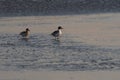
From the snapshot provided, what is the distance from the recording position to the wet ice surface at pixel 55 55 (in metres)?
14.2

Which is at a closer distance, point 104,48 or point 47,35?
point 104,48

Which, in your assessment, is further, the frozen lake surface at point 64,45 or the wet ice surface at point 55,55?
the frozen lake surface at point 64,45

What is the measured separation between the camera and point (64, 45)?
1800 centimetres

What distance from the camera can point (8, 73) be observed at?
44.2ft

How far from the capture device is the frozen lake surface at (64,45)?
570 inches

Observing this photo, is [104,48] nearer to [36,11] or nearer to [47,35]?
[47,35]

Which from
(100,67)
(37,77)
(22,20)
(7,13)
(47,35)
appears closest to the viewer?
(37,77)

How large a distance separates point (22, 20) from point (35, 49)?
351 inches

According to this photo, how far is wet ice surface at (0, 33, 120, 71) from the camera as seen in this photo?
560 inches

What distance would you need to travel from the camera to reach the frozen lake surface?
1447 cm

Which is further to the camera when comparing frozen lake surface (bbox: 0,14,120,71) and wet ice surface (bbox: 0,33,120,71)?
frozen lake surface (bbox: 0,14,120,71)

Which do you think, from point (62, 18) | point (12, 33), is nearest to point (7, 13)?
point (62, 18)

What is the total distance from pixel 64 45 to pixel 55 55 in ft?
6.89

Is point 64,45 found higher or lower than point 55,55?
higher
